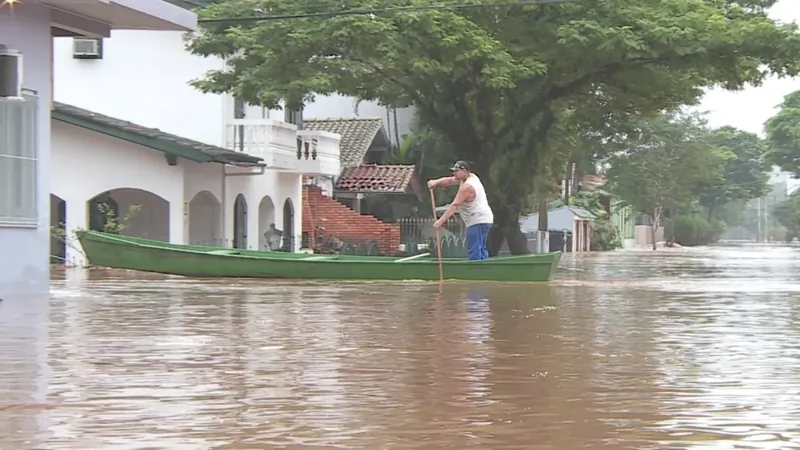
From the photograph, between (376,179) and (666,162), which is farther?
(666,162)

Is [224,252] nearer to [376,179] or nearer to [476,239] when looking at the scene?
[476,239]

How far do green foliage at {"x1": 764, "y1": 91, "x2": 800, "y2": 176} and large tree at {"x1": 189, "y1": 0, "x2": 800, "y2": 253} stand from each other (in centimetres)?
3746

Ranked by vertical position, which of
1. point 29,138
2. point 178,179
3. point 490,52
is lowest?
point 29,138

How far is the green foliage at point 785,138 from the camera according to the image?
220 feet

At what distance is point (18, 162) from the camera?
47.0 feet

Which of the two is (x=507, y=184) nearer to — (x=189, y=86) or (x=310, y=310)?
(x=189, y=86)

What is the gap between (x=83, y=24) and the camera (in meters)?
15.7

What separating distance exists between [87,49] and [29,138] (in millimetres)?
16790

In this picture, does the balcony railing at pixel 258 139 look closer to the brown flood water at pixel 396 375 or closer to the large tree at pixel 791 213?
the brown flood water at pixel 396 375

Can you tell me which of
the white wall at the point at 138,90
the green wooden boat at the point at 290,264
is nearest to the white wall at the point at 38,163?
the green wooden boat at the point at 290,264

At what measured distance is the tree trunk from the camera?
1245 inches

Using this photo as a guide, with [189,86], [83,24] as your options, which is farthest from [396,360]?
[189,86]

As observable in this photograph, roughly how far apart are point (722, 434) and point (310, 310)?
24.6 feet

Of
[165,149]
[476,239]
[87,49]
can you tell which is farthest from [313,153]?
[476,239]
